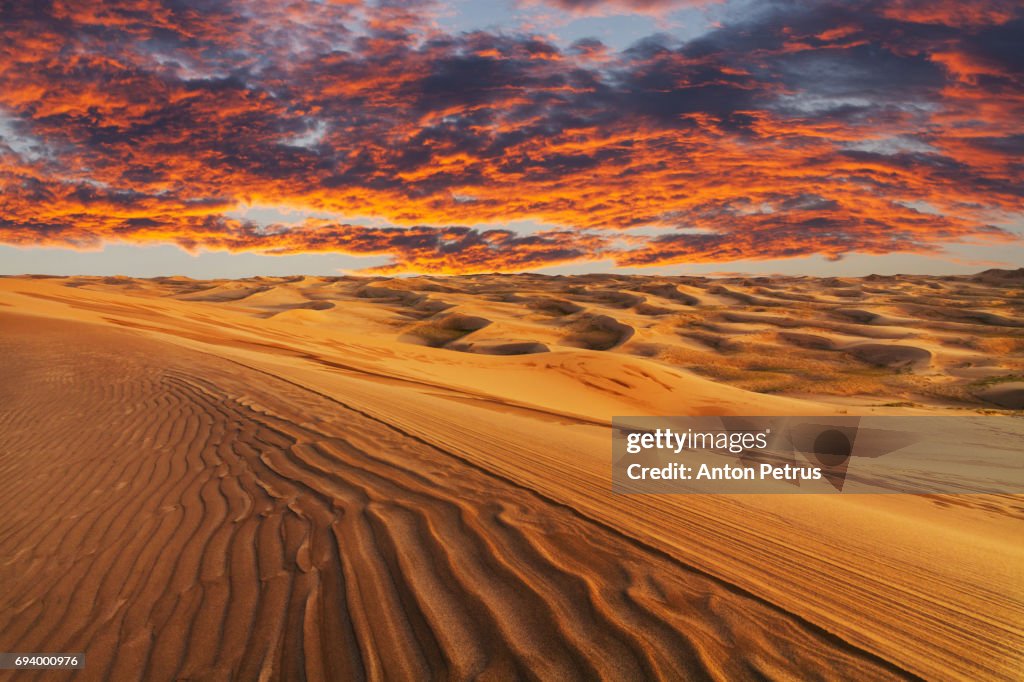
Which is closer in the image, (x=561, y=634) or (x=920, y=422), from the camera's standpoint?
(x=561, y=634)

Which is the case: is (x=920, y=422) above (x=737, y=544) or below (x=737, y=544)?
below

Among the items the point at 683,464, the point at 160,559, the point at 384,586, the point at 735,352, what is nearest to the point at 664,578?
the point at 384,586

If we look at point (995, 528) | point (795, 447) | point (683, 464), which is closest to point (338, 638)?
point (683, 464)

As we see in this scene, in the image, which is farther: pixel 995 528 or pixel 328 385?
pixel 328 385

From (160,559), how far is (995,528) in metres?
8.06

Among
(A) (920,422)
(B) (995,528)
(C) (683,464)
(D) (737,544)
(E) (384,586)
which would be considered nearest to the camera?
(E) (384,586)

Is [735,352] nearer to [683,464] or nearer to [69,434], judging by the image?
[683,464]

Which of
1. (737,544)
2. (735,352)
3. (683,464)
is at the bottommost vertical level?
(735,352)

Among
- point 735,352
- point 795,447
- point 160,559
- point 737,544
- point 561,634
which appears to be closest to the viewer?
Result: point 561,634

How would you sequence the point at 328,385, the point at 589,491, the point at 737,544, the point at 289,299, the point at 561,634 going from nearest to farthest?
the point at 561,634, the point at 737,544, the point at 589,491, the point at 328,385, the point at 289,299

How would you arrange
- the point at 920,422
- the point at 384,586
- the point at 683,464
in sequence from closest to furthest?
the point at 384,586 < the point at 683,464 < the point at 920,422

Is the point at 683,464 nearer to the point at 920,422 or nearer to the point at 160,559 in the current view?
the point at 160,559

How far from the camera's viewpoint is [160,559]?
3.62 metres

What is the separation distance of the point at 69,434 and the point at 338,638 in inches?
225
